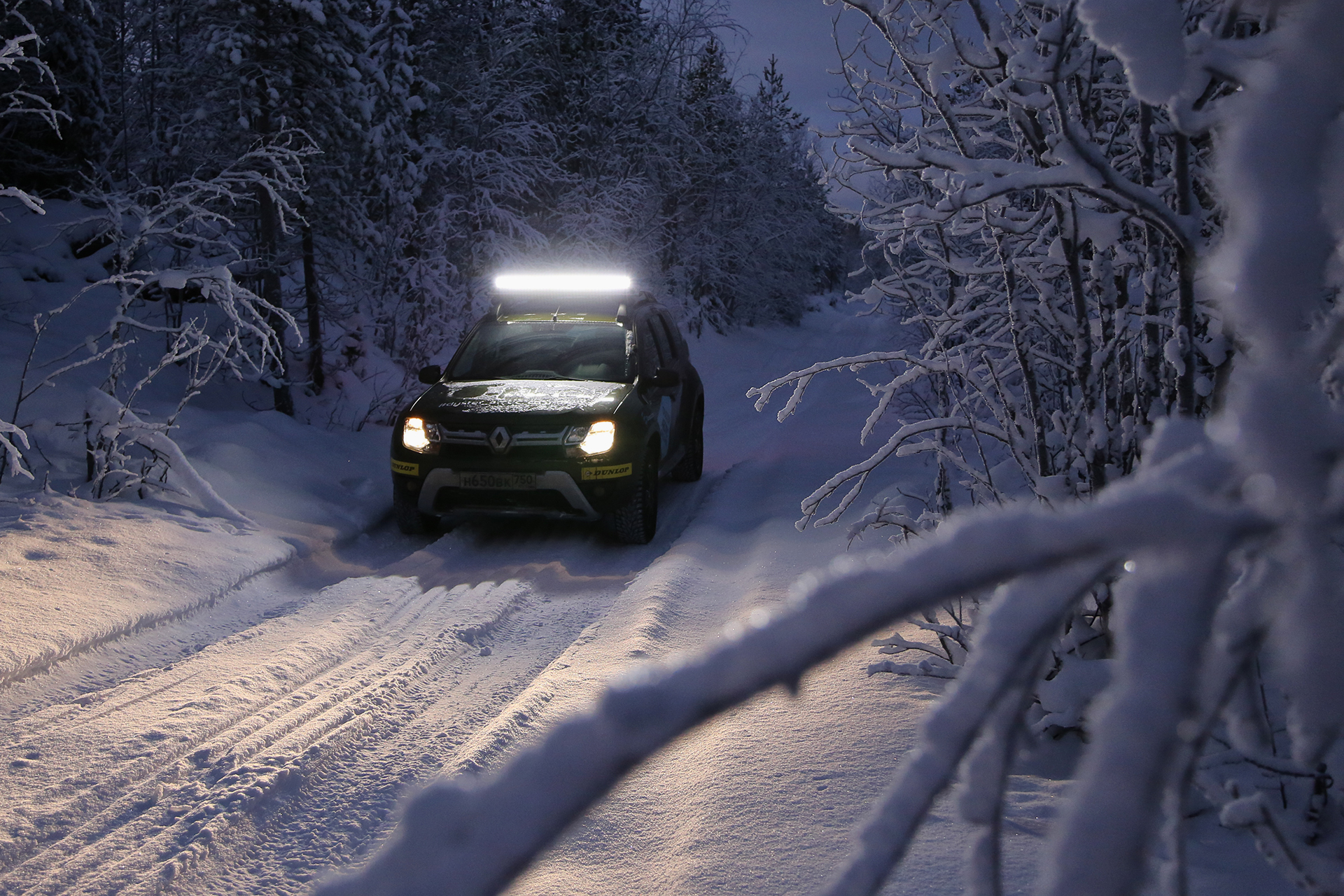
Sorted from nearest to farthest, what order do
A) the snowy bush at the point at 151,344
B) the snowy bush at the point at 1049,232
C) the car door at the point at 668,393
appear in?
the snowy bush at the point at 1049,232 → the snowy bush at the point at 151,344 → the car door at the point at 668,393

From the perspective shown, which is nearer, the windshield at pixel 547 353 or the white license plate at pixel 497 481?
the white license plate at pixel 497 481

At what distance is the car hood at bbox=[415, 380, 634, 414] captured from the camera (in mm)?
6695

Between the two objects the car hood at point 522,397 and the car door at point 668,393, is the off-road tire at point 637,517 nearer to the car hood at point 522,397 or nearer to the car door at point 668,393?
the car hood at point 522,397

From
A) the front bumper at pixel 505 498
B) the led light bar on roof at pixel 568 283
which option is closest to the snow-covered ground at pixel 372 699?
the front bumper at pixel 505 498

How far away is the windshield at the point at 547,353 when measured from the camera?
7.43m

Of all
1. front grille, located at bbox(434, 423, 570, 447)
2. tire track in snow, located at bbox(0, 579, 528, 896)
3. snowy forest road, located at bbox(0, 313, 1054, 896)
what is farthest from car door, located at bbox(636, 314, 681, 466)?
tire track in snow, located at bbox(0, 579, 528, 896)

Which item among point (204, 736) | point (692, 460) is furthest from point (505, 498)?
point (204, 736)

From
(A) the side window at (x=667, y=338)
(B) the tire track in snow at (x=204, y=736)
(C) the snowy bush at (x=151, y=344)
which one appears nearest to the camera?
(B) the tire track in snow at (x=204, y=736)

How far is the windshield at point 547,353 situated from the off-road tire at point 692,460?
157 centimetres

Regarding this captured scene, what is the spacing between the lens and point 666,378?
23.7 feet

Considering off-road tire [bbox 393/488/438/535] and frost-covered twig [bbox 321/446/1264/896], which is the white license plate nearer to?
off-road tire [bbox 393/488/438/535]

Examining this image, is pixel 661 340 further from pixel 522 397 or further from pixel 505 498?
pixel 505 498

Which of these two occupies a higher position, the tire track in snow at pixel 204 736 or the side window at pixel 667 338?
the side window at pixel 667 338

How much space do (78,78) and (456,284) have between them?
659 centimetres
